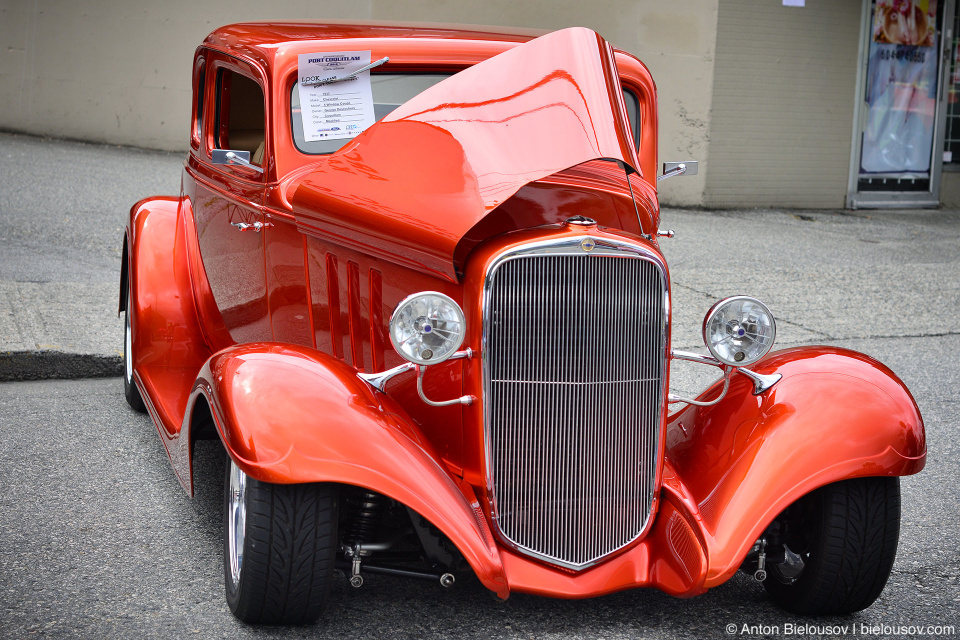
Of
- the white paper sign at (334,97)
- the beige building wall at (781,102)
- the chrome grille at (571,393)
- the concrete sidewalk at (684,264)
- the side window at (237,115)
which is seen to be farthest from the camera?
the beige building wall at (781,102)

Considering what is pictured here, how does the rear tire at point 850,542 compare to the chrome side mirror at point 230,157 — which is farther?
the chrome side mirror at point 230,157

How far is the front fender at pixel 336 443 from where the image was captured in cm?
251

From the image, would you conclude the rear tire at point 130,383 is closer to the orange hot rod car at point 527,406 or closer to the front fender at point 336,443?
the orange hot rod car at point 527,406

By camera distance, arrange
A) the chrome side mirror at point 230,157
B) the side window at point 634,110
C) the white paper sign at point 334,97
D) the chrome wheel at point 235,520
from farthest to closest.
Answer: the side window at point 634,110, the white paper sign at point 334,97, the chrome side mirror at point 230,157, the chrome wheel at point 235,520

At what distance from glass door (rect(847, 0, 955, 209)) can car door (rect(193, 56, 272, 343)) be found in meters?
9.43

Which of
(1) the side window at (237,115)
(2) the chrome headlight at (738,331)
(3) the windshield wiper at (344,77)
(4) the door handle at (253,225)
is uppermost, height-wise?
(3) the windshield wiper at (344,77)

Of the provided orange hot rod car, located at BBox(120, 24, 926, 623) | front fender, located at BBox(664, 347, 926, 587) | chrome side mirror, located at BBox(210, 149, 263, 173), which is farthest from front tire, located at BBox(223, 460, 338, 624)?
chrome side mirror, located at BBox(210, 149, 263, 173)

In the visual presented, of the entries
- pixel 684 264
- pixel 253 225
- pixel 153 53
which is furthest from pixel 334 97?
pixel 153 53

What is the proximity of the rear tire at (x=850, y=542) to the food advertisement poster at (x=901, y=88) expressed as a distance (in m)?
10.1

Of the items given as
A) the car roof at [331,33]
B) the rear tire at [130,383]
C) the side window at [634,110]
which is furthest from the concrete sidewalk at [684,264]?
the car roof at [331,33]

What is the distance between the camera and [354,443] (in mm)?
2553

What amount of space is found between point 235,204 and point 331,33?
2.56ft

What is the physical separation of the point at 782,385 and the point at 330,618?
1.51 meters

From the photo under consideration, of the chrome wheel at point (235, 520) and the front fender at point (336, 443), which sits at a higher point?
the front fender at point (336, 443)
